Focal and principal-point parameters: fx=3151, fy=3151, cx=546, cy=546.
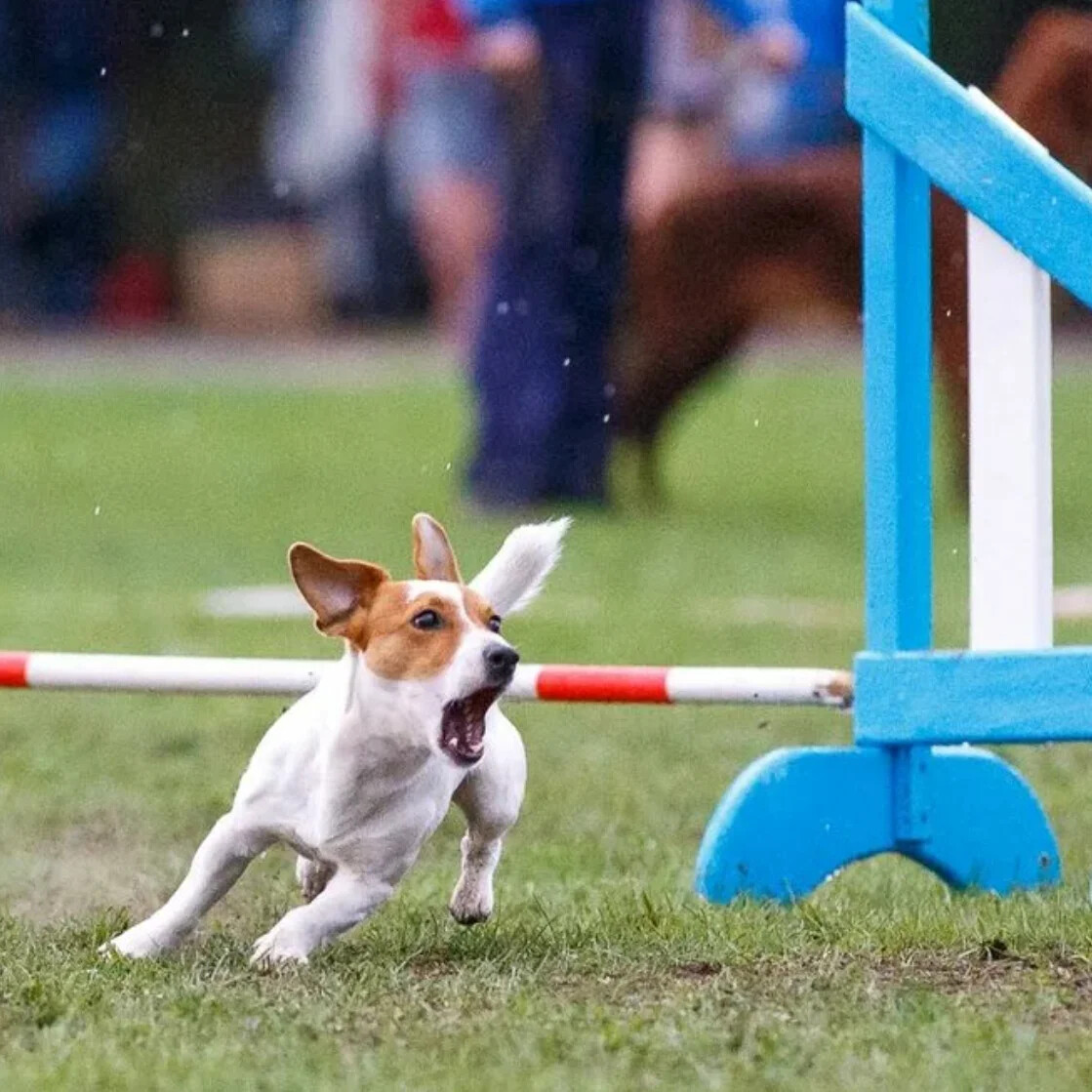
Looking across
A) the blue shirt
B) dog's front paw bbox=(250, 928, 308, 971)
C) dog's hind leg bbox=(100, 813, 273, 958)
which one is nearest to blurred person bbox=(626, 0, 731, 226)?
the blue shirt

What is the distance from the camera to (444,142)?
1925 centimetres

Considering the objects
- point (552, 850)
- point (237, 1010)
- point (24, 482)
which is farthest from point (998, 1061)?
point (24, 482)

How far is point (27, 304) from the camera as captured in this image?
25453 millimetres

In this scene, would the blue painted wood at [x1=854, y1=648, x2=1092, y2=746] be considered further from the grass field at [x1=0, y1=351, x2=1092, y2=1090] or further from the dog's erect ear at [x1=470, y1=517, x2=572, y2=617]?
the dog's erect ear at [x1=470, y1=517, x2=572, y2=617]

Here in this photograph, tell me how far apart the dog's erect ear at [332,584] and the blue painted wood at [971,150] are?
3.36ft

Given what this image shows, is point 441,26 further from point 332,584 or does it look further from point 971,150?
point 332,584

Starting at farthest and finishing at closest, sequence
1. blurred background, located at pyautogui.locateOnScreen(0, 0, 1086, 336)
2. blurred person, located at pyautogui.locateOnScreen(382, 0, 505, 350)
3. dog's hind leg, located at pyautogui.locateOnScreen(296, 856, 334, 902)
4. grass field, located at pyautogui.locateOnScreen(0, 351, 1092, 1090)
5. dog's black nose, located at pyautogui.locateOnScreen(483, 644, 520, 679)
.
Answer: blurred background, located at pyautogui.locateOnScreen(0, 0, 1086, 336), blurred person, located at pyautogui.locateOnScreen(382, 0, 505, 350), dog's hind leg, located at pyautogui.locateOnScreen(296, 856, 334, 902), dog's black nose, located at pyautogui.locateOnScreen(483, 644, 520, 679), grass field, located at pyautogui.locateOnScreen(0, 351, 1092, 1090)

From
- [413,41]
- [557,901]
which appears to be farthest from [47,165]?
[557,901]

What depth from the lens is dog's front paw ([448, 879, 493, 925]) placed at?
13.6 ft

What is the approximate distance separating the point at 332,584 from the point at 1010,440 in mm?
1088

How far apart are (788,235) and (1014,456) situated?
26.0ft

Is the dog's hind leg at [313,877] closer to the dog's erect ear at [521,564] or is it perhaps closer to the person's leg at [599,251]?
the dog's erect ear at [521,564]

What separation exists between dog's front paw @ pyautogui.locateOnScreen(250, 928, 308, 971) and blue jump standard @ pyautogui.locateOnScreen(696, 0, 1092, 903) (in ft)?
2.68

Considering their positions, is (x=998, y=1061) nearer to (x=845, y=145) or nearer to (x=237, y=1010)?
(x=237, y=1010)
